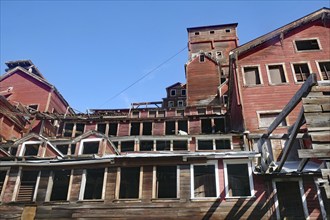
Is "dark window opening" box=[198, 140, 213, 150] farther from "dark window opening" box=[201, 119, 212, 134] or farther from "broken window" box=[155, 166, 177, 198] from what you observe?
"broken window" box=[155, 166, 177, 198]

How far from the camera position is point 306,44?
28.0 metres

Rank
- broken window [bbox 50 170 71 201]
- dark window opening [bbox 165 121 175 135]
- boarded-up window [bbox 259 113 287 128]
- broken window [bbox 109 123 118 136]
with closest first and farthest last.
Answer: broken window [bbox 50 170 71 201]
boarded-up window [bbox 259 113 287 128]
dark window opening [bbox 165 121 175 135]
broken window [bbox 109 123 118 136]

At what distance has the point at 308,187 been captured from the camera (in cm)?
1780

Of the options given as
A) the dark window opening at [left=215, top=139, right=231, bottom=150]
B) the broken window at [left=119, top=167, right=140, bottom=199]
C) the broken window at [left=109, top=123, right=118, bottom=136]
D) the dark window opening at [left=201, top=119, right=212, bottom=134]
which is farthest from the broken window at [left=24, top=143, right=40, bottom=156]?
the dark window opening at [left=201, top=119, right=212, bottom=134]

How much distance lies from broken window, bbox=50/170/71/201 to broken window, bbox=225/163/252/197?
34.3 feet

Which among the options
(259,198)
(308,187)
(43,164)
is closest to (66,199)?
(43,164)

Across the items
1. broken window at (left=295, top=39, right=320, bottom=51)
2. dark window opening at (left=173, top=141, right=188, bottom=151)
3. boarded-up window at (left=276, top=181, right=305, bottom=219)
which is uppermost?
broken window at (left=295, top=39, right=320, bottom=51)

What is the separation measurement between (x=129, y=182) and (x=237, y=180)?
6.89 m

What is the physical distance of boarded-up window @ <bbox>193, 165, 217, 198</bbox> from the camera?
18.2 m

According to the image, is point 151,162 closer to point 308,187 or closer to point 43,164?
point 43,164

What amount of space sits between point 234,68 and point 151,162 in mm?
13212

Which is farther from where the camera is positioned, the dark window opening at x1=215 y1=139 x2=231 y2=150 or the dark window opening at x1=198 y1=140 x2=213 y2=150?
the dark window opening at x1=198 y1=140 x2=213 y2=150

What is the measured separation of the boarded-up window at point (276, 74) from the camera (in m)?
26.3

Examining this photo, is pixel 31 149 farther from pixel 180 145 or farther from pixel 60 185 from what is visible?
pixel 180 145
